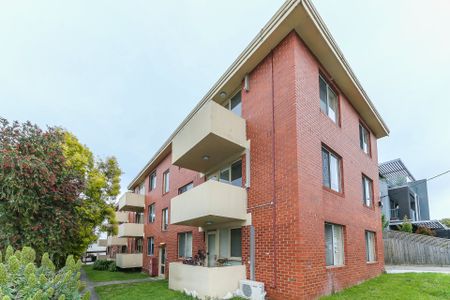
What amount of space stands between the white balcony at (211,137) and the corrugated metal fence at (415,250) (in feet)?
49.7

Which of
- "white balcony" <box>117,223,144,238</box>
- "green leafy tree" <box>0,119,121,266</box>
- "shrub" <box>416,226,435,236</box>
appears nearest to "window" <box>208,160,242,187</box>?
"green leafy tree" <box>0,119,121,266</box>

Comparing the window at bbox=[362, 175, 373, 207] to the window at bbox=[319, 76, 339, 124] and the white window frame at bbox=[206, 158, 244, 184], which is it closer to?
the window at bbox=[319, 76, 339, 124]

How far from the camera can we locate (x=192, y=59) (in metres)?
17.6

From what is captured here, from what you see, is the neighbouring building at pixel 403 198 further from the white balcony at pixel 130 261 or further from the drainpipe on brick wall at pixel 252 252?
the white balcony at pixel 130 261

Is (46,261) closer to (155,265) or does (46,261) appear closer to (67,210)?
(67,210)

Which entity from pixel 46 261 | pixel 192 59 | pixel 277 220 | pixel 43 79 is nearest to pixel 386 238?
pixel 277 220

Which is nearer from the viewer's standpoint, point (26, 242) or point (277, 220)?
point (277, 220)

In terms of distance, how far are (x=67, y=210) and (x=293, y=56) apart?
9.95 metres

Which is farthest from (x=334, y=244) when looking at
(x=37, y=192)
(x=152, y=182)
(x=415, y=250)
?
(x=152, y=182)

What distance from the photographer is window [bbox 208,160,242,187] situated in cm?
1135

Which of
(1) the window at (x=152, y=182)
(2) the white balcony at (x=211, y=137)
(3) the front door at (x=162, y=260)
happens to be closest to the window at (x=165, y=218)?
(3) the front door at (x=162, y=260)

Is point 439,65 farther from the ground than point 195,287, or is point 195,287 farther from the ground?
point 439,65

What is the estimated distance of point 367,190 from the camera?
14289 mm

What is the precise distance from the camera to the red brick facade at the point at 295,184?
8148 millimetres
